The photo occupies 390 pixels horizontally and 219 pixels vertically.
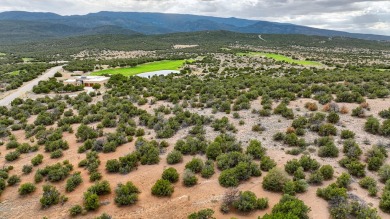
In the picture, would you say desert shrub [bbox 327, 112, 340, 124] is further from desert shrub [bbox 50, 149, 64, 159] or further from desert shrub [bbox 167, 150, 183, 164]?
desert shrub [bbox 50, 149, 64, 159]

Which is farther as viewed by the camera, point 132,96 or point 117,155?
point 132,96

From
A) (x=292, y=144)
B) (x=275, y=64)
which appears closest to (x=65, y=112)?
(x=292, y=144)

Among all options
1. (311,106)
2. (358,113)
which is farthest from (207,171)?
(358,113)

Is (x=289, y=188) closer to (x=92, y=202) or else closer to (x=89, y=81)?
(x=92, y=202)

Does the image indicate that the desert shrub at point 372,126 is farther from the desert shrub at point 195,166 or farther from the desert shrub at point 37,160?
the desert shrub at point 37,160

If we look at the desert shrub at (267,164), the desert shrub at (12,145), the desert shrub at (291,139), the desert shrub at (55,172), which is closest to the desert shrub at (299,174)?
the desert shrub at (267,164)

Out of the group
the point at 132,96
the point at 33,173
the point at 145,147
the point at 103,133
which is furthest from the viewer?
the point at 132,96

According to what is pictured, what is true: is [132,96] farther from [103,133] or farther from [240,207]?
[240,207]
